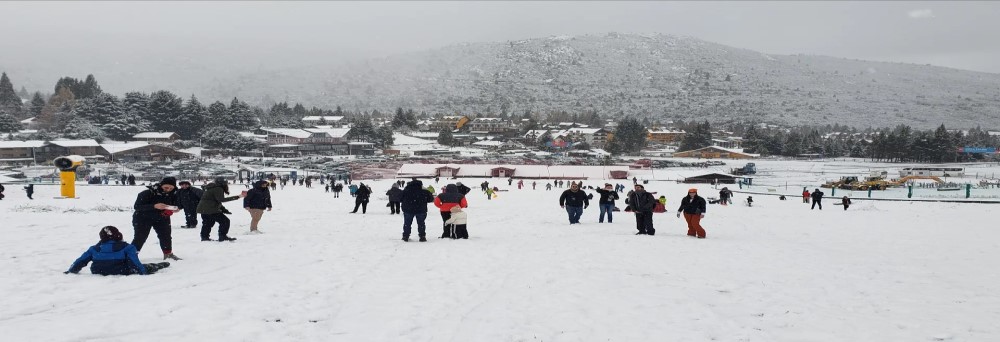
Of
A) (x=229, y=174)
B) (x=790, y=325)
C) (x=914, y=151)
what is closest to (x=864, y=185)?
(x=790, y=325)

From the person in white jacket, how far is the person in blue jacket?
5534 mm

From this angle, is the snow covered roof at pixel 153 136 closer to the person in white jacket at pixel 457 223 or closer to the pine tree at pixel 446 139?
the pine tree at pixel 446 139

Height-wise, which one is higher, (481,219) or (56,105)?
(56,105)

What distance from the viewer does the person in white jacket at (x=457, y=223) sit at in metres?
11.8

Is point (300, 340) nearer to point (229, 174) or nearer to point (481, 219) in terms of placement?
point (481, 219)

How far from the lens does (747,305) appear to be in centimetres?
641

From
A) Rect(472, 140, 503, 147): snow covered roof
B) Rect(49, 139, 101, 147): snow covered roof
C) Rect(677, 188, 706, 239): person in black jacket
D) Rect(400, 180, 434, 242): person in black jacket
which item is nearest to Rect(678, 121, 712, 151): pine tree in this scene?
Rect(472, 140, 503, 147): snow covered roof

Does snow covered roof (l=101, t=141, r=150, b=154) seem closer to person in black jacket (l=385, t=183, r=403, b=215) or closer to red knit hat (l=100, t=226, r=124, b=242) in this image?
person in black jacket (l=385, t=183, r=403, b=215)

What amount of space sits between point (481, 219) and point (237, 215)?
659cm

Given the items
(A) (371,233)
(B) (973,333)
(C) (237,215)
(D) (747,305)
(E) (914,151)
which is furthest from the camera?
(E) (914,151)

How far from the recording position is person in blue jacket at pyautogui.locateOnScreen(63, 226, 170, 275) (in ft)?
23.3

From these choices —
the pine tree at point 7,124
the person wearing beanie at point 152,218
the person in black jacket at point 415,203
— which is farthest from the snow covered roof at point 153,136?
the person wearing beanie at point 152,218

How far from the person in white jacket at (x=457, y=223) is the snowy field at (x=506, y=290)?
52 cm

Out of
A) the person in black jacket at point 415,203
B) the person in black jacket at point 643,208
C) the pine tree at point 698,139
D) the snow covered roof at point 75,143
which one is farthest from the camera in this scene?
the pine tree at point 698,139
